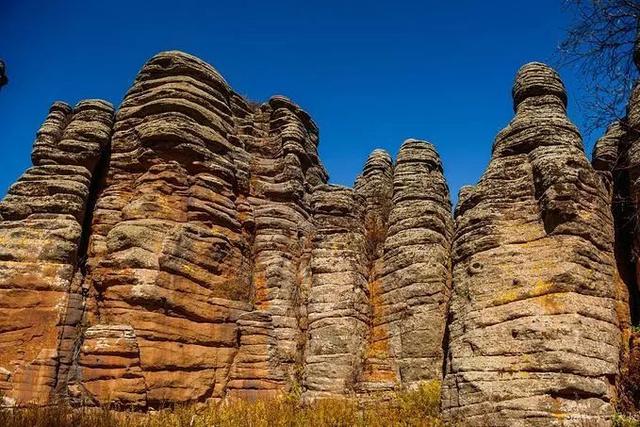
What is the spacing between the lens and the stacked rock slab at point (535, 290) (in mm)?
9828

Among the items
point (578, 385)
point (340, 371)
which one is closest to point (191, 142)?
point (340, 371)

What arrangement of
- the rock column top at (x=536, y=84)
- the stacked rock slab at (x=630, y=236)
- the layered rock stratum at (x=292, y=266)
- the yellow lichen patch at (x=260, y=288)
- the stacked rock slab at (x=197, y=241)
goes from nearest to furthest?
the stacked rock slab at (x=630, y=236), the layered rock stratum at (x=292, y=266), the rock column top at (x=536, y=84), the stacked rock slab at (x=197, y=241), the yellow lichen patch at (x=260, y=288)

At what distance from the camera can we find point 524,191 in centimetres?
1248

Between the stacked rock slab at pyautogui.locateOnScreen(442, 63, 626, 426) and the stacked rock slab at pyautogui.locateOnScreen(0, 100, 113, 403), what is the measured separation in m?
11.6

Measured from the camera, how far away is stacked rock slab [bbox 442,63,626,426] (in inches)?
387

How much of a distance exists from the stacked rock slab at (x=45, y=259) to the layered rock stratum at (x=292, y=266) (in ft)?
0.19

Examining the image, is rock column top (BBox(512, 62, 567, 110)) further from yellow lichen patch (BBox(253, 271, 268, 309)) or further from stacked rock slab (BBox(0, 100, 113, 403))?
stacked rock slab (BBox(0, 100, 113, 403))

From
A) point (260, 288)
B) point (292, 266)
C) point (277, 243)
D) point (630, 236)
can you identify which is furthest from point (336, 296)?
point (630, 236)

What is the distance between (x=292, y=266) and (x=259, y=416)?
782cm

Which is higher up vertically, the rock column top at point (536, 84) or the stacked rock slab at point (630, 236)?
the rock column top at point (536, 84)

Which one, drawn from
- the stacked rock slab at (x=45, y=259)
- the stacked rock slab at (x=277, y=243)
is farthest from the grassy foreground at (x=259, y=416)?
the stacked rock slab at (x=277, y=243)

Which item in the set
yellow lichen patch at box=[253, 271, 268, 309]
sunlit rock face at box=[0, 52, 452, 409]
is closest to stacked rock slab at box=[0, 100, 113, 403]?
sunlit rock face at box=[0, 52, 452, 409]

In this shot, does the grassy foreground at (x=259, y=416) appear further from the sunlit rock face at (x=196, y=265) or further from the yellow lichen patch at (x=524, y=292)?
the yellow lichen patch at (x=524, y=292)

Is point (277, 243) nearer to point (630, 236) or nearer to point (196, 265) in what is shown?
point (196, 265)
